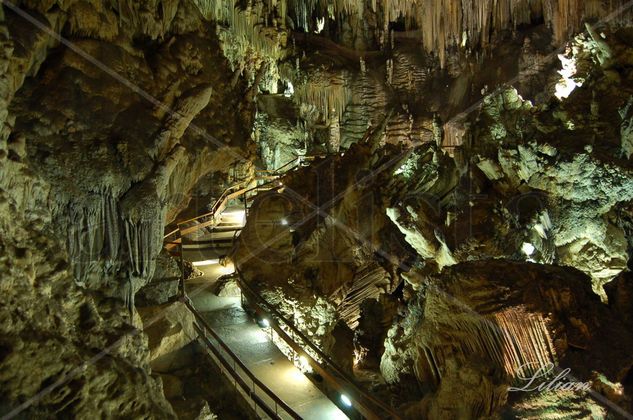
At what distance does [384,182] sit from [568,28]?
8.98 meters

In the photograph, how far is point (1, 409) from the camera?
2.72 meters

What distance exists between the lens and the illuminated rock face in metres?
3.86

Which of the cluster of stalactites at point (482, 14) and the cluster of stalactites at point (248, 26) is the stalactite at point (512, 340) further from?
the cluster of stalactites at point (248, 26)

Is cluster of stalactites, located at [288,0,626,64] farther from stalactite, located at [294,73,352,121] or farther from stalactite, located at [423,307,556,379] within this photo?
stalactite, located at [423,307,556,379]

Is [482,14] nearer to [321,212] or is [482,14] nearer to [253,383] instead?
[321,212]

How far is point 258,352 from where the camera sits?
21.6ft

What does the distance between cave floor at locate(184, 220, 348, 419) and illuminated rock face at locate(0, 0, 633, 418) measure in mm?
806

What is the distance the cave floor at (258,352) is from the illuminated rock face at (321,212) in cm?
81

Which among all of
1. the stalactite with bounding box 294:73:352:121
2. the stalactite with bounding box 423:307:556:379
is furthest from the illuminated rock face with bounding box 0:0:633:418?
the stalactite with bounding box 294:73:352:121

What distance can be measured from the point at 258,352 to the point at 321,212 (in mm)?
4293

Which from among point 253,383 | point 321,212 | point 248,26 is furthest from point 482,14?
point 253,383

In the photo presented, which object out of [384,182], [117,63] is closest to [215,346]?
[117,63]

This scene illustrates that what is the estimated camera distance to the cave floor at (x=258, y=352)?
18.2 ft

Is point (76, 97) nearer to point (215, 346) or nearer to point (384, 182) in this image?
point (215, 346)
